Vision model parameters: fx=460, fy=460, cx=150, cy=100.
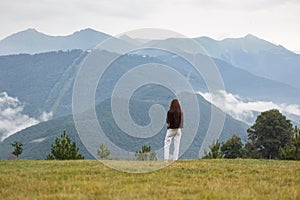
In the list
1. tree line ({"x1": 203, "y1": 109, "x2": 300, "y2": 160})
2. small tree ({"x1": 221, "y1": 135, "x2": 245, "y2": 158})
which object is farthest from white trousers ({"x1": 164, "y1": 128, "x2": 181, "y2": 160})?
small tree ({"x1": 221, "y1": 135, "x2": 245, "y2": 158})

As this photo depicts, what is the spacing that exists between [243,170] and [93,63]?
7258 mm

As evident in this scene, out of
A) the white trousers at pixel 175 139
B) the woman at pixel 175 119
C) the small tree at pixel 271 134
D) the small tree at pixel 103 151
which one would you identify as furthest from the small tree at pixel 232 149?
the woman at pixel 175 119

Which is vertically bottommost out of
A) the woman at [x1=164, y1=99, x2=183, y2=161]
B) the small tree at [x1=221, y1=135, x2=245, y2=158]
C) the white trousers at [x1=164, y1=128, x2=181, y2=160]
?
the small tree at [x1=221, y1=135, x2=245, y2=158]

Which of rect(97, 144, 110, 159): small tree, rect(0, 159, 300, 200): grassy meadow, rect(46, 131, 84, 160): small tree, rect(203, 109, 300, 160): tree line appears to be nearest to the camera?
rect(0, 159, 300, 200): grassy meadow

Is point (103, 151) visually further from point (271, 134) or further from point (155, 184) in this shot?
point (271, 134)

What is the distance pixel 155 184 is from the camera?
12758 mm

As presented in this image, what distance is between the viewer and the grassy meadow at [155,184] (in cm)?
1115

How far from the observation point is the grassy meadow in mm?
11148

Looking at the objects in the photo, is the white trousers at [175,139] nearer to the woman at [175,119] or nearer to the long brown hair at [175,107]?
the woman at [175,119]

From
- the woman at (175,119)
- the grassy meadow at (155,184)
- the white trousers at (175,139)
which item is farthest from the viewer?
the white trousers at (175,139)

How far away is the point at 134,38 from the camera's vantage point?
18641 millimetres

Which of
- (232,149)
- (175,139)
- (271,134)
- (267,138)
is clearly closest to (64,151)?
(175,139)

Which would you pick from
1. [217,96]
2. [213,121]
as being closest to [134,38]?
[213,121]

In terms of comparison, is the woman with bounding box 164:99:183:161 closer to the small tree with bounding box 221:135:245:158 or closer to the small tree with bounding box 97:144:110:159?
the small tree with bounding box 97:144:110:159
